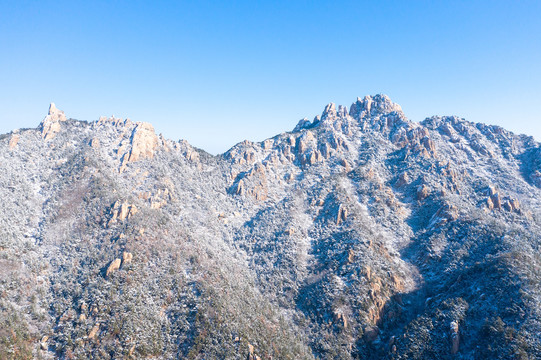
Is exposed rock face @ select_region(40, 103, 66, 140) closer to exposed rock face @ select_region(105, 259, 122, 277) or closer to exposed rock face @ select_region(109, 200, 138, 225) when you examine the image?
exposed rock face @ select_region(109, 200, 138, 225)

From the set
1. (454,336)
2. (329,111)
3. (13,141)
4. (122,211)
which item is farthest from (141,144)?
(454,336)

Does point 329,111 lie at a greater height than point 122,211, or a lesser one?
greater

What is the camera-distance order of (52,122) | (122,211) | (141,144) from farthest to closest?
(52,122) < (141,144) < (122,211)

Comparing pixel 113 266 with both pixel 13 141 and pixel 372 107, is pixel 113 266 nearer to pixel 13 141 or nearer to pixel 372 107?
pixel 13 141

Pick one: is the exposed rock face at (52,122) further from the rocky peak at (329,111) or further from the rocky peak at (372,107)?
the rocky peak at (372,107)

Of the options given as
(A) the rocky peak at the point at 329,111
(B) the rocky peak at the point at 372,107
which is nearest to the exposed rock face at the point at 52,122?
(A) the rocky peak at the point at 329,111

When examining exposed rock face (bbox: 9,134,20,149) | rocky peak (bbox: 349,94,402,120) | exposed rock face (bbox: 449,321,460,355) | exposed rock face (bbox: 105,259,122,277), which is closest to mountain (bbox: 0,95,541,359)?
exposed rock face (bbox: 105,259,122,277)

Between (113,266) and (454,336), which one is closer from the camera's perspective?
(454,336)

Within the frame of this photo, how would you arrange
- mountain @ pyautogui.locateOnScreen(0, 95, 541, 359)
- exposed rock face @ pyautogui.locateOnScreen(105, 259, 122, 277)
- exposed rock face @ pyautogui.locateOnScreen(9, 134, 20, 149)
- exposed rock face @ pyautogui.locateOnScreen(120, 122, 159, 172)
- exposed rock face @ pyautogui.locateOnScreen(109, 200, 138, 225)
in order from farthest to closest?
exposed rock face @ pyautogui.locateOnScreen(120, 122, 159, 172), exposed rock face @ pyautogui.locateOnScreen(9, 134, 20, 149), exposed rock face @ pyautogui.locateOnScreen(109, 200, 138, 225), exposed rock face @ pyautogui.locateOnScreen(105, 259, 122, 277), mountain @ pyautogui.locateOnScreen(0, 95, 541, 359)
